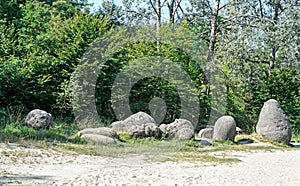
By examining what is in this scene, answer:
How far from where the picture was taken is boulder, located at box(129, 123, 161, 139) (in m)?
14.1

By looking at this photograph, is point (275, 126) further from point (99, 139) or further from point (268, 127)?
point (99, 139)

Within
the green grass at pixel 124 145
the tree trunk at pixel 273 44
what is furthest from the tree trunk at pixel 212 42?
the green grass at pixel 124 145

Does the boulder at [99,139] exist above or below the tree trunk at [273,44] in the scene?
below

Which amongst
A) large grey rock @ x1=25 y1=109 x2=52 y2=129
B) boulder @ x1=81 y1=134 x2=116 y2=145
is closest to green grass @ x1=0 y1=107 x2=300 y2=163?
boulder @ x1=81 y1=134 x2=116 y2=145

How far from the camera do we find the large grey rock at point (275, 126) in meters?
15.8

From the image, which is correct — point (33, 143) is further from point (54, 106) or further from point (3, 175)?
point (54, 106)

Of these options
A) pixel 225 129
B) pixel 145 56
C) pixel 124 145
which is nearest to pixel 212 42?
pixel 145 56

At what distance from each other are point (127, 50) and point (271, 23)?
26.6 ft

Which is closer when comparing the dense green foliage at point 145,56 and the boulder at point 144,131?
the boulder at point 144,131

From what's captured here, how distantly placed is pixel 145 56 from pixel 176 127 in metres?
6.43

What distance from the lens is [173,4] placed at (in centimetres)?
2597

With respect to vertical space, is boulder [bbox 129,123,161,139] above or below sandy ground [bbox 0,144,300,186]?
above

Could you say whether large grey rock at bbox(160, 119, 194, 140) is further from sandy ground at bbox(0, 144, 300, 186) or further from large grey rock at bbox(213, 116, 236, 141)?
sandy ground at bbox(0, 144, 300, 186)

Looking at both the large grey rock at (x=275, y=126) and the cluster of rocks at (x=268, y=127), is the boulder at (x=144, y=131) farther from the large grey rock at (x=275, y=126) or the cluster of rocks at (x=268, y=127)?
the large grey rock at (x=275, y=126)
